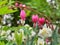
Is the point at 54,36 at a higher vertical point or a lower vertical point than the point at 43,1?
higher

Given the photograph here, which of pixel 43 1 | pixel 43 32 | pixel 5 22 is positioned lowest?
pixel 5 22

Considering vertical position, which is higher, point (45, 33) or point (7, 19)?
point (45, 33)

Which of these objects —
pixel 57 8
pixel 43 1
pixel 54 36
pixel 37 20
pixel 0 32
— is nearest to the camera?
pixel 54 36

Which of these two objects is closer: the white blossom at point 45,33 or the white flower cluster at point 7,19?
the white blossom at point 45,33

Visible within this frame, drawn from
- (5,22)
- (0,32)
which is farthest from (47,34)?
(5,22)

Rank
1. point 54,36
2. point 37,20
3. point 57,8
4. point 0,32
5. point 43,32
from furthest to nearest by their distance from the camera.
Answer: point 57,8
point 0,32
point 37,20
point 43,32
point 54,36

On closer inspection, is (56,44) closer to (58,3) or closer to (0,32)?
(0,32)

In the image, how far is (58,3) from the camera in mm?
3389

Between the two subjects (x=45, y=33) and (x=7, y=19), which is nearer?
(x=45, y=33)

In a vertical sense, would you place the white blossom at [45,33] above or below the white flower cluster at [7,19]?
above

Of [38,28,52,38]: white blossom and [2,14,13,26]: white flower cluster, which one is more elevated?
[38,28,52,38]: white blossom

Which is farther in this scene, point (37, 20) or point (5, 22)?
point (5, 22)

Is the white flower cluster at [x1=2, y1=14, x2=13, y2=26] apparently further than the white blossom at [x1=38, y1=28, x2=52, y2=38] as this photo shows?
Yes

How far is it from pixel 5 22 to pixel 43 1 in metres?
0.58
